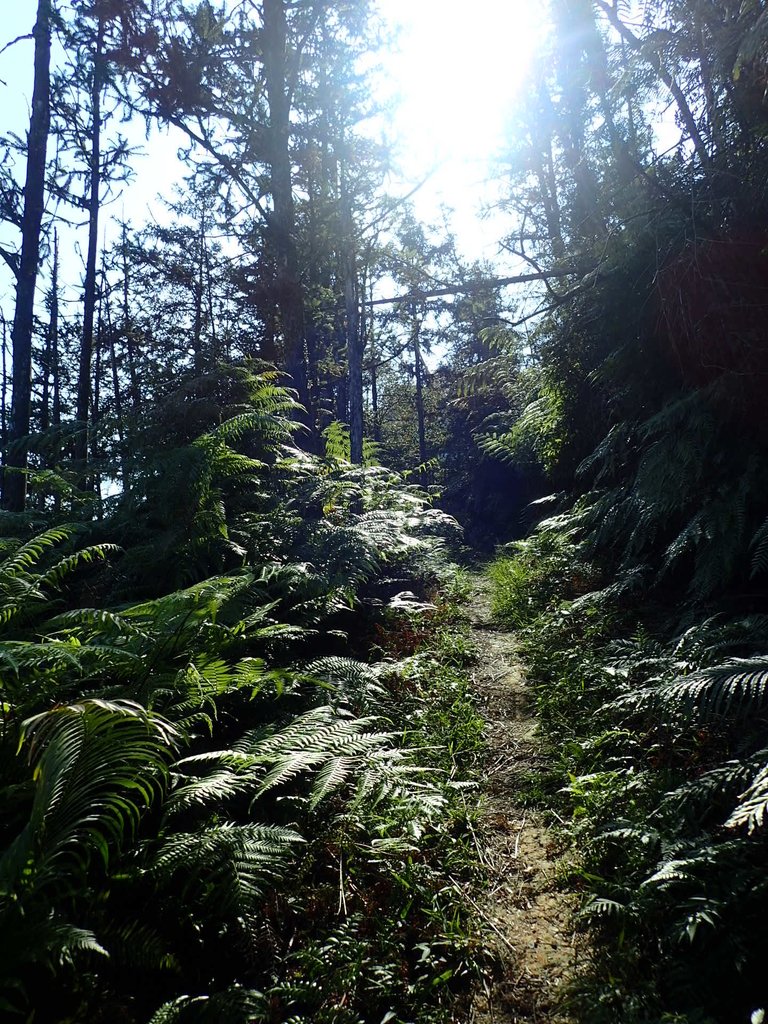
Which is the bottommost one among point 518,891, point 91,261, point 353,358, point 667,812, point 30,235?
point 518,891

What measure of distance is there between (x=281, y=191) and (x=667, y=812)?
29.9 ft

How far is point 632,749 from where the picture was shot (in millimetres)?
3080

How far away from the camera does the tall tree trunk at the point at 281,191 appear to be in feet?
28.7

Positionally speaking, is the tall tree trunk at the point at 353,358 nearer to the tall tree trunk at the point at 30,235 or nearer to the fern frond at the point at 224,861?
the tall tree trunk at the point at 30,235

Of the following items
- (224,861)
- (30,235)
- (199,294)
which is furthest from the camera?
(199,294)

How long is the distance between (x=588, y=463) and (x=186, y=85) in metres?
7.79

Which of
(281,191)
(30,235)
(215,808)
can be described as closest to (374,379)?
(281,191)

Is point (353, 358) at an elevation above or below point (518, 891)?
above

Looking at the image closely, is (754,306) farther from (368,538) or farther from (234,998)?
(234,998)

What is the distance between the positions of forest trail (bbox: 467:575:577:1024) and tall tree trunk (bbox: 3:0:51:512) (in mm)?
6497

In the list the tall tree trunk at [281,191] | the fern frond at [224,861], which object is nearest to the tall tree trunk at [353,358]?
the tall tree trunk at [281,191]

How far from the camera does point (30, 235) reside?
24.7 ft

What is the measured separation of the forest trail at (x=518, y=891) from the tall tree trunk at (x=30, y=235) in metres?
6.50

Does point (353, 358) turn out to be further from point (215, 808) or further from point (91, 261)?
point (215, 808)
